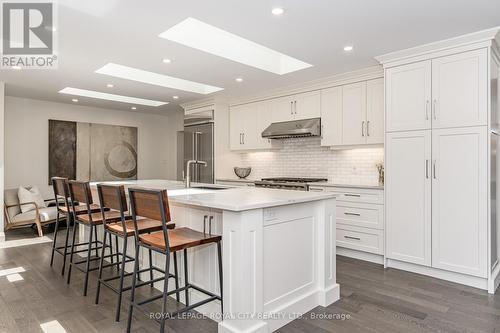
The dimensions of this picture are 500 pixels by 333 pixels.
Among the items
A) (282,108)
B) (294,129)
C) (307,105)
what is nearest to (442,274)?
(294,129)

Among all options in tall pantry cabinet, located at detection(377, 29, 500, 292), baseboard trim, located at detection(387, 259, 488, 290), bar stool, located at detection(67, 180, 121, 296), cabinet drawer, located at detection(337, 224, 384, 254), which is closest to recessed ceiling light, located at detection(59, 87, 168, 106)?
bar stool, located at detection(67, 180, 121, 296)

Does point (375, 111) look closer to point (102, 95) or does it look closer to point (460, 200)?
point (460, 200)

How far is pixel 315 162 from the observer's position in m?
5.40

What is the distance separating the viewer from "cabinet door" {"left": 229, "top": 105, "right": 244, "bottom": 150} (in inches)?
243

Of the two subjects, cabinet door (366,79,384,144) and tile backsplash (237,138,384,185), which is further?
tile backsplash (237,138,384,185)

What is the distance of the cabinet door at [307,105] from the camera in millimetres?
4950

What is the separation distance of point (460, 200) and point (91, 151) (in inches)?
272

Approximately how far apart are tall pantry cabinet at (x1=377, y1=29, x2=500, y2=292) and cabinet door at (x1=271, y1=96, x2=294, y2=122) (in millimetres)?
1775

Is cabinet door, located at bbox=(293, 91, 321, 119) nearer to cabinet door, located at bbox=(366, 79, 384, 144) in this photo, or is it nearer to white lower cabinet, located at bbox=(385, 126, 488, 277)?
cabinet door, located at bbox=(366, 79, 384, 144)

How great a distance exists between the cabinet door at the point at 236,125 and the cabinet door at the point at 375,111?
243cm

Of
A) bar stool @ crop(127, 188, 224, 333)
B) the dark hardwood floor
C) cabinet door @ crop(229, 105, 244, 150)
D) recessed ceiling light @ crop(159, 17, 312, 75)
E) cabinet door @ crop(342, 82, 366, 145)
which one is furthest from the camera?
cabinet door @ crop(229, 105, 244, 150)

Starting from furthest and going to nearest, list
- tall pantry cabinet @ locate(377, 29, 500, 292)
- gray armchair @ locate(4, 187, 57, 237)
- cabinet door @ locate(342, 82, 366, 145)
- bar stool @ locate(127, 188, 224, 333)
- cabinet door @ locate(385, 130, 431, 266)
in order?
gray armchair @ locate(4, 187, 57, 237)
cabinet door @ locate(342, 82, 366, 145)
cabinet door @ locate(385, 130, 431, 266)
tall pantry cabinet @ locate(377, 29, 500, 292)
bar stool @ locate(127, 188, 224, 333)

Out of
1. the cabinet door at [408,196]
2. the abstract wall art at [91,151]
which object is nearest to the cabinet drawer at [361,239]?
the cabinet door at [408,196]

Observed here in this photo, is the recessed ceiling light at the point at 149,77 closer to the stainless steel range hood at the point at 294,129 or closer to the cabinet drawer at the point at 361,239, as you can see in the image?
the stainless steel range hood at the point at 294,129
